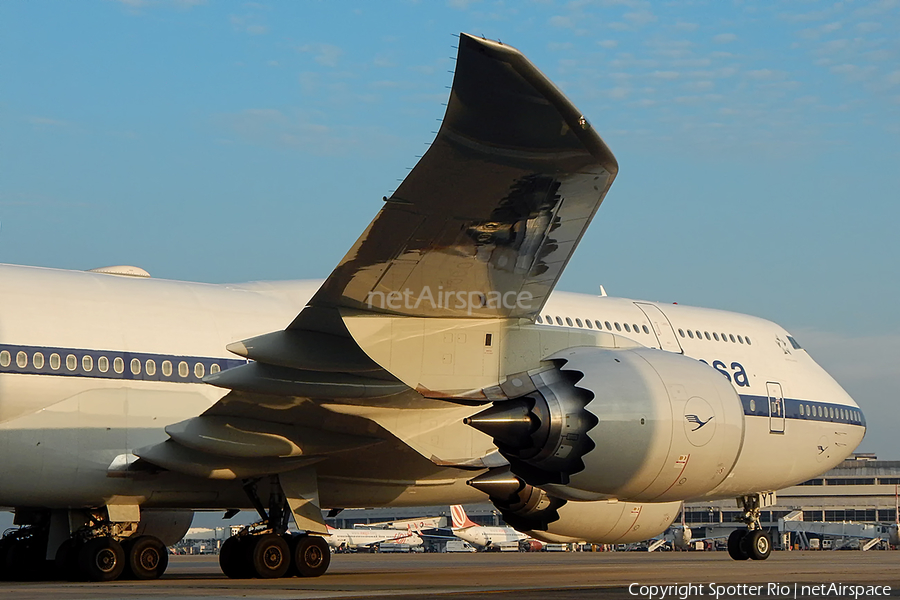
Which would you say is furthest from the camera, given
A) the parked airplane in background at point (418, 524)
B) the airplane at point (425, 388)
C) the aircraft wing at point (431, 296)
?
the parked airplane in background at point (418, 524)

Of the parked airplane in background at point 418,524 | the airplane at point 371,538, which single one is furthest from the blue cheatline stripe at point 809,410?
the parked airplane in background at point 418,524

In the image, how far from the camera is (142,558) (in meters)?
13.7

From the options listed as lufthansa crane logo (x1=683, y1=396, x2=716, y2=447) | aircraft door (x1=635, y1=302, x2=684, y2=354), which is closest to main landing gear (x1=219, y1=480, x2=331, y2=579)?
lufthansa crane logo (x1=683, y1=396, x2=716, y2=447)

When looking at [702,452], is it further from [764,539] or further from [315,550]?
[764,539]

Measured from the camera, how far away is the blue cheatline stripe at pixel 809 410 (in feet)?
56.2

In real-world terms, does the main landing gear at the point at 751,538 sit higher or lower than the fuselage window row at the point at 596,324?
lower

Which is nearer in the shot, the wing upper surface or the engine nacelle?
the wing upper surface

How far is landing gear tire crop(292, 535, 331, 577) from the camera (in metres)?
14.3

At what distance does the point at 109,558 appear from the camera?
13.4 metres

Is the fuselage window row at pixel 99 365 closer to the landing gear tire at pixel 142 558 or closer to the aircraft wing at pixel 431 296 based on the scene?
the aircraft wing at pixel 431 296

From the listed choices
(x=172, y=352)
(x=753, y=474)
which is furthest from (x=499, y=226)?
(x=753, y=474)

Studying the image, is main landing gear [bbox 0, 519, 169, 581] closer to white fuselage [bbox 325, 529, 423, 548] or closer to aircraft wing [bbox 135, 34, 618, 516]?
aircraft wing [bbox 135, 34, 618, 516]

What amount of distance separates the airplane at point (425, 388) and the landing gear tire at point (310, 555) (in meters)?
0.03

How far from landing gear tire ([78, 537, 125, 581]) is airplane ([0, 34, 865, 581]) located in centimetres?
3
